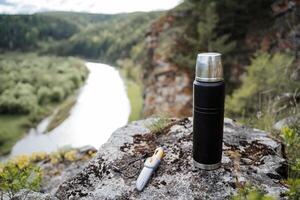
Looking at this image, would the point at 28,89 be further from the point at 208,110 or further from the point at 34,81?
the point at 208,110

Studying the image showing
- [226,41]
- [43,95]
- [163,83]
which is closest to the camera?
[226,41]

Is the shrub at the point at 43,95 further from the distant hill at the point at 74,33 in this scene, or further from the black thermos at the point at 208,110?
the black thermos at the point at 208,110

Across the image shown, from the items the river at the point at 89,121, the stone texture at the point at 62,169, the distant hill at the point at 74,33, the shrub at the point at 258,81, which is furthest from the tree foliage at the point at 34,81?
the shrub at the point at 258,81

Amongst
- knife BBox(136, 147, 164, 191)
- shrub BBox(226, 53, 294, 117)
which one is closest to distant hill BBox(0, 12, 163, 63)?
shrub BBox(226, 53, 294, 117)

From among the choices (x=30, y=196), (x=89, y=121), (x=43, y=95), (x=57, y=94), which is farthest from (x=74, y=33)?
(x=30, y=196)

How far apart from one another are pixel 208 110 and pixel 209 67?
28 centimetres

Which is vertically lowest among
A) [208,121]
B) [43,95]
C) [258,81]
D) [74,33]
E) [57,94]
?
[57,94]

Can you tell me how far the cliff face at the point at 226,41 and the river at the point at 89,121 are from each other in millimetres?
4970

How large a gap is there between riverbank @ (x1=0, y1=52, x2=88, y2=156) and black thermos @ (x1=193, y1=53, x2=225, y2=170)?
728 inches

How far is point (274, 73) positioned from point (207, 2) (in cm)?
517

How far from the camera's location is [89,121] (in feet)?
74.5

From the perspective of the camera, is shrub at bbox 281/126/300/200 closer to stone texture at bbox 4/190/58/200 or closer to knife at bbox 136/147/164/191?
knife at bbox 136/147/164/191

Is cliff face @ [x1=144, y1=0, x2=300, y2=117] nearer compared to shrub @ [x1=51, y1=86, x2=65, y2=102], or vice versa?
cliff face @ [x1=144, y1=0, x2=300, y2=117]

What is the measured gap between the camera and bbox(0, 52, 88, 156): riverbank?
20172 millimetres
